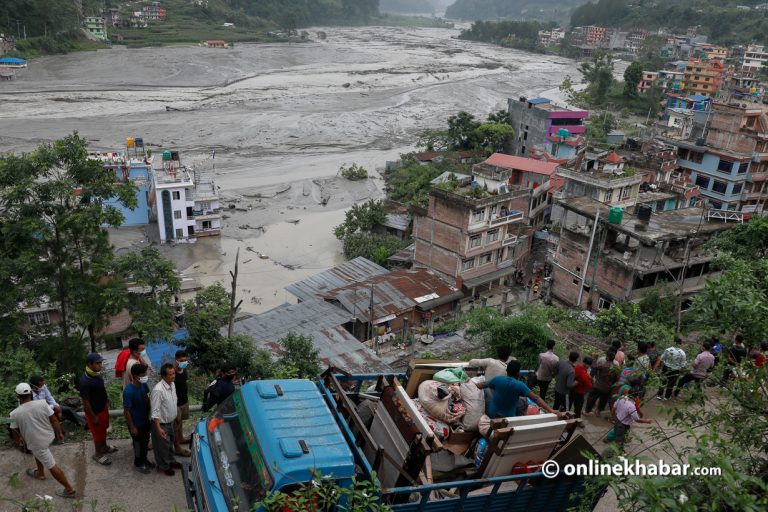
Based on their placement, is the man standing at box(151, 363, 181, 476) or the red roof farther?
the red roof

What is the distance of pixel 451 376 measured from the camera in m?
6.14

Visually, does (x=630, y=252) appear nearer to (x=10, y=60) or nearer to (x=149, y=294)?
(x=149, y=294)

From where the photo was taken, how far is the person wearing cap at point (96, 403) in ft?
19.7

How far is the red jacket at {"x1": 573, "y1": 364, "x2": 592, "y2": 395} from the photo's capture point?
7648 mm

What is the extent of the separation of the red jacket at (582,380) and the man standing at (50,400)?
230 inches

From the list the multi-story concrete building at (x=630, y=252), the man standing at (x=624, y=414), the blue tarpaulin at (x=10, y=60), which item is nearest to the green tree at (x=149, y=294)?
the man standing at (x=624, y=414)

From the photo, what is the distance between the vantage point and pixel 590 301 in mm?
22344

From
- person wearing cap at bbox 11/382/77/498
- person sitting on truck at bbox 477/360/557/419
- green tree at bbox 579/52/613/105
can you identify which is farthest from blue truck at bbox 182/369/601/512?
green tree at bbox 579/52/613/105

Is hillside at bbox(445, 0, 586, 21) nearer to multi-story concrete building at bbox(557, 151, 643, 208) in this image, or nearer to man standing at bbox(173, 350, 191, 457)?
multi-story concrete building at bbox(557, 151, 643, 208)

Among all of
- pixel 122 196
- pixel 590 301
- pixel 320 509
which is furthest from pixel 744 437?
pixel 590 301

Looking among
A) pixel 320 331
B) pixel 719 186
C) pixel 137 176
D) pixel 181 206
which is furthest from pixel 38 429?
pixel 719 186

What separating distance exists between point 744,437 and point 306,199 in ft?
115

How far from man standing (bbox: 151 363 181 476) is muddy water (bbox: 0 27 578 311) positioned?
18.4 metres

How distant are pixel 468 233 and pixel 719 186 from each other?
16.5 m
